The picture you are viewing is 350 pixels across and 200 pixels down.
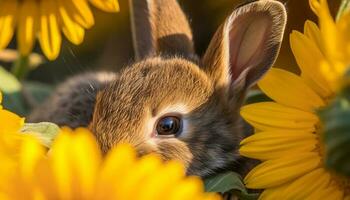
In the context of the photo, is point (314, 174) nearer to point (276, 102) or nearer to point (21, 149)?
Answer: point (276, 102)

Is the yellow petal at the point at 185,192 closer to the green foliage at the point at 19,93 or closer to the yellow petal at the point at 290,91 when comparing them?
the yellow petal at the point at 290,91

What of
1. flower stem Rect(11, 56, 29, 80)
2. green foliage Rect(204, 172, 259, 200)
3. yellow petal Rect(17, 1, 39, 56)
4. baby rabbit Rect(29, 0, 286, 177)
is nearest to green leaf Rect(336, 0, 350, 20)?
baby rabbit Rect(29, 0, 286, 177)

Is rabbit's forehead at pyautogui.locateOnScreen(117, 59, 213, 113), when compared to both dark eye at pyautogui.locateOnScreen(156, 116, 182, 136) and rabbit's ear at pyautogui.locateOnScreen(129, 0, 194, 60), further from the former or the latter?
rabbit's ear at pyautogui.locateOnScreen(129, 0, 194, 60)

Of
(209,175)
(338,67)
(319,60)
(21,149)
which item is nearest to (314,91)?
(319,60)

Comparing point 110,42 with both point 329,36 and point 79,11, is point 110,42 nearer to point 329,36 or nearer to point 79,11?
point 79,11

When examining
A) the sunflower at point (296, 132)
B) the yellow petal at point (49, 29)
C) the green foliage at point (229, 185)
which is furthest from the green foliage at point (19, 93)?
the sunflower at point (296, 132)

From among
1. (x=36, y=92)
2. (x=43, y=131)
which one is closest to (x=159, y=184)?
(x=43, y=131)
